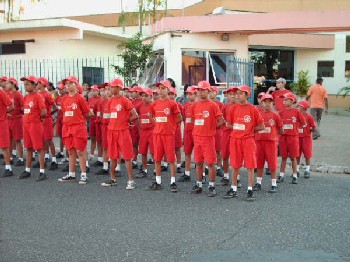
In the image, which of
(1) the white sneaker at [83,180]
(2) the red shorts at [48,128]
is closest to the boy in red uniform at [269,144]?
(1) the white sneaker at [83,180]

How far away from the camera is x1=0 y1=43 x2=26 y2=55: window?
18.4 m

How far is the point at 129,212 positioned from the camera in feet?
21.3

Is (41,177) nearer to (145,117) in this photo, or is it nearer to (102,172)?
(102,172)

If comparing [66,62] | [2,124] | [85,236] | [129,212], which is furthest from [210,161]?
[66,62]

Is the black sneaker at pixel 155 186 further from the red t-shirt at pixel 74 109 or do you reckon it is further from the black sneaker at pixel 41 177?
the black sneaker at pixel 41 177

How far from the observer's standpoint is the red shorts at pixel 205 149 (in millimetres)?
7543

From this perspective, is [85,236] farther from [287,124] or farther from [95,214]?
[287,124]

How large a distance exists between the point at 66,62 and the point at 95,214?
12.4 meters

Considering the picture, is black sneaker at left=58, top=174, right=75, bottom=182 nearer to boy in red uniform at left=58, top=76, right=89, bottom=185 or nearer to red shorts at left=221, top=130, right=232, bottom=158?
boy in red uniform at left=58, top=76, right=89, bottom=185

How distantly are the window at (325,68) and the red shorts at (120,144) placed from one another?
20259 millimetres

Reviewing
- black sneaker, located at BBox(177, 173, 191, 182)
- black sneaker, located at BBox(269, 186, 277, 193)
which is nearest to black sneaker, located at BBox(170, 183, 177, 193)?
black sneaker, located at BBox(177, 173, 191, 182)

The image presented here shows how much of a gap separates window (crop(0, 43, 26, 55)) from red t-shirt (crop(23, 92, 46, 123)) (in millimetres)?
10393

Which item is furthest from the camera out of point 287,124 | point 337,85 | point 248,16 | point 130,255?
point 337,85

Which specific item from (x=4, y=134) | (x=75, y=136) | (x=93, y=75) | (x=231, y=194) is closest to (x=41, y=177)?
(x=75, y=136)
